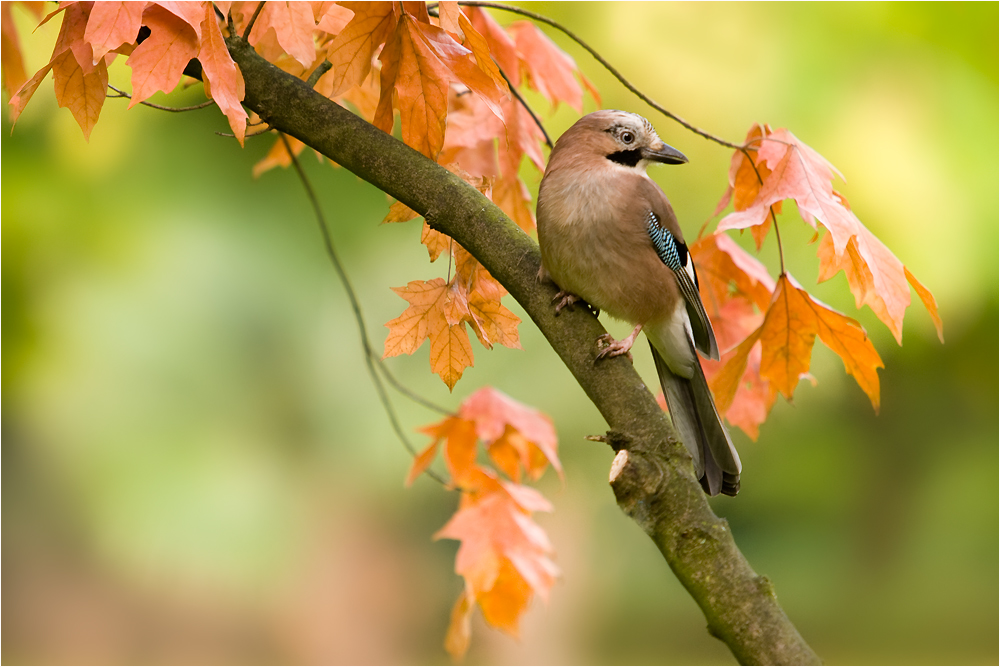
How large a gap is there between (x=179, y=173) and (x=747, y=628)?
401 centimetres

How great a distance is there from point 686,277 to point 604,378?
1.26ft

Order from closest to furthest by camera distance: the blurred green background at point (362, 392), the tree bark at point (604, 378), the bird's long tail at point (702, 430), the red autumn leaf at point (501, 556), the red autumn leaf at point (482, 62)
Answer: the tree bark at point (604, 378)
the red autumn leaf at point (482, 62)
the bird's long tail at point (702, 430)
the red autumn leaf at point (501, 556)
the blurred green background at point (362, 392)

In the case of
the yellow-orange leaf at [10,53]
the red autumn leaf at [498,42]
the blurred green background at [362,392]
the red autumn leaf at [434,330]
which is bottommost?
the red autumn leaf at [434,330]

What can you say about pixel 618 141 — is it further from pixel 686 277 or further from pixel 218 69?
pixel 218 69

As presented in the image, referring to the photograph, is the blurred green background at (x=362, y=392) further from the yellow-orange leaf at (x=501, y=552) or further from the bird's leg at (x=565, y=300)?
the bird's leg at (x=565, y=300)

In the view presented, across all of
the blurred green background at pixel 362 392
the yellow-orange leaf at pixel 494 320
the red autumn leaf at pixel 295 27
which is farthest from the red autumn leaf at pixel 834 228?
the blurred green background at pixel 362 392

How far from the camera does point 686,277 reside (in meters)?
1.21

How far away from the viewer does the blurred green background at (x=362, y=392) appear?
3.59 meters

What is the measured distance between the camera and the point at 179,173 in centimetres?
409

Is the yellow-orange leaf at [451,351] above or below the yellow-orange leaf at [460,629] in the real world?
above

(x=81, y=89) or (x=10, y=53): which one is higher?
(x=10, y=53)

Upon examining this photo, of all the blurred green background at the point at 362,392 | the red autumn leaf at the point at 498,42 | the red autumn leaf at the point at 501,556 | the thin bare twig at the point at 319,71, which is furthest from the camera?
the blurred green background at the point at 362,392

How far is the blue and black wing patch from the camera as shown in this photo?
1.18 metres

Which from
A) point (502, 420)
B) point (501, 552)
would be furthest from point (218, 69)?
point (501, 552)
